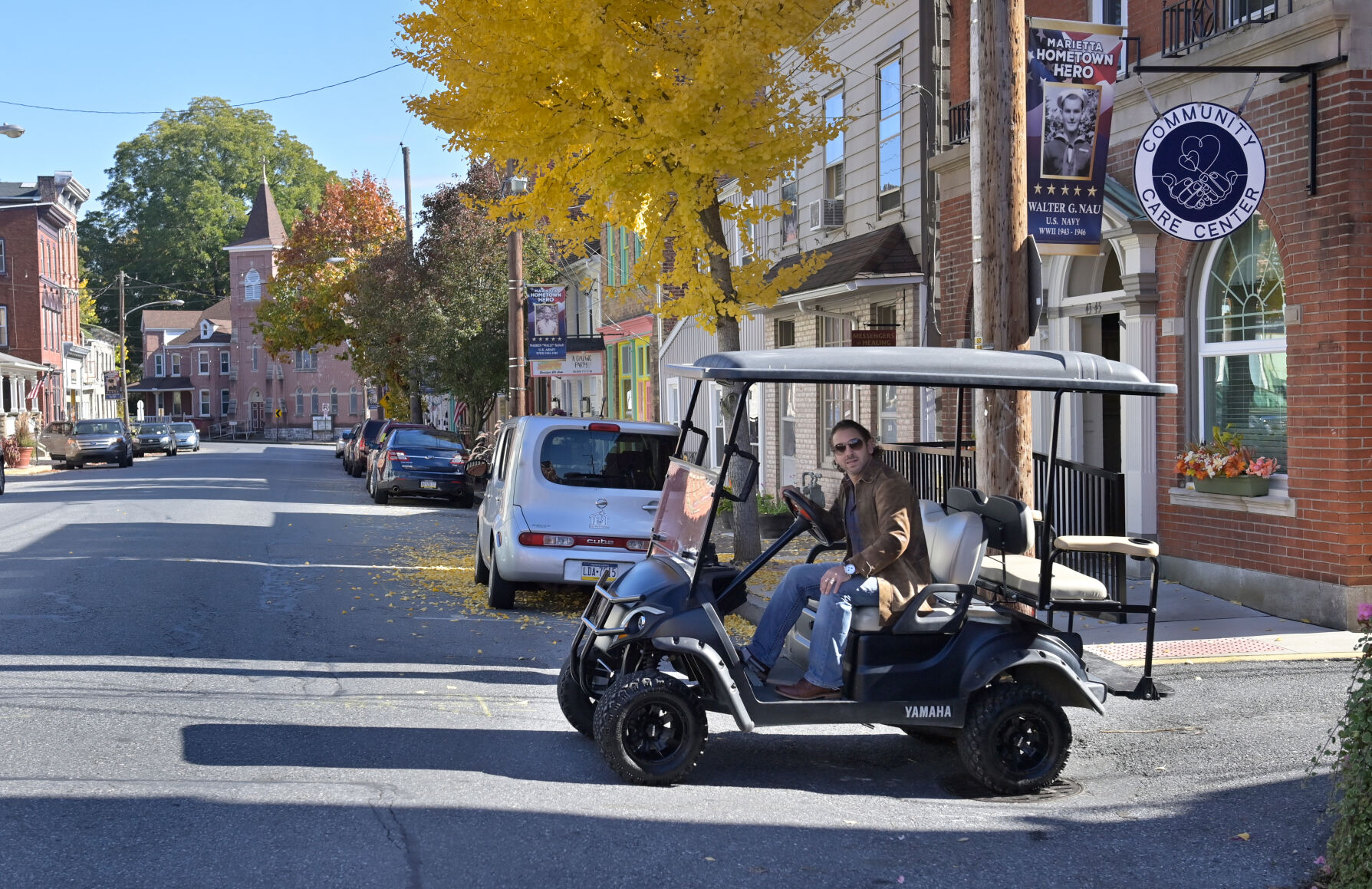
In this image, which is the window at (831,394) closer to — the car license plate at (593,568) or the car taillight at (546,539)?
the car license plate at (593,568)

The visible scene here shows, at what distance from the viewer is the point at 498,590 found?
1195cm

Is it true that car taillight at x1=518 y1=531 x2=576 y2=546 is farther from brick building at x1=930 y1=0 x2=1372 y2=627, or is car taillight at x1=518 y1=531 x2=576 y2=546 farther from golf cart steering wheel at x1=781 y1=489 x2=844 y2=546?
brick building at x1=930 y1=0 x2=1372 y2=627

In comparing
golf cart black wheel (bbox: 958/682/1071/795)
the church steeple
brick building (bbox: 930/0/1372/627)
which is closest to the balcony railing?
brick building (bbox: 930/0/1372/627)

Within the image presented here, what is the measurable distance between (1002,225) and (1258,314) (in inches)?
164

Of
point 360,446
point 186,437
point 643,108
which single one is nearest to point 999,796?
point 643,108

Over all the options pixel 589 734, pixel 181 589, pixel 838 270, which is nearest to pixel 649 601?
pixel 589 734

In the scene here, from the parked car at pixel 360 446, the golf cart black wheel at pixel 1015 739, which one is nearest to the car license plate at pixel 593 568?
the golf cart black wheel at pixel 1015 739

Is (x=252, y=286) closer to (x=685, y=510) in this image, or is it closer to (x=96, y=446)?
(x=96, y=446)

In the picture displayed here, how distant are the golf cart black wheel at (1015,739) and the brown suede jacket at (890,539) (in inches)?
25.0

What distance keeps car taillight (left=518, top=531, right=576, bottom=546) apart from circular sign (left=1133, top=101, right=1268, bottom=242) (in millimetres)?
5464

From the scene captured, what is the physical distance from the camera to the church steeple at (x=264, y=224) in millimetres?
97438

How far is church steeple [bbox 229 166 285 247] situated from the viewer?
9744 cm

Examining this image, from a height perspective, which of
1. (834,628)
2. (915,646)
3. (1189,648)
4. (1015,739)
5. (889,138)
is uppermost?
(889,138)

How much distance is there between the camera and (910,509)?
6562 mm
